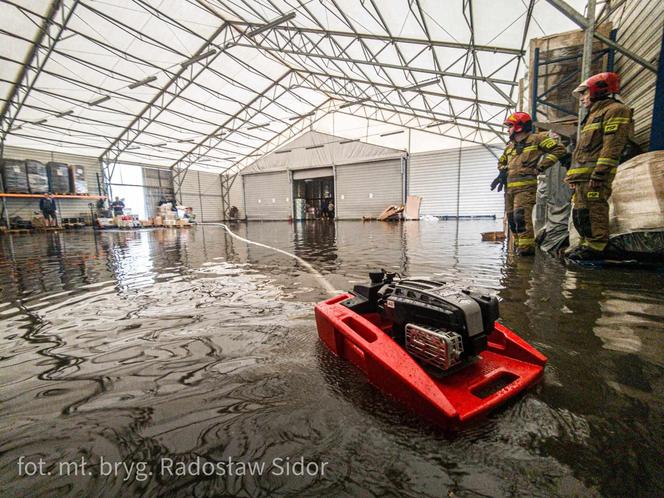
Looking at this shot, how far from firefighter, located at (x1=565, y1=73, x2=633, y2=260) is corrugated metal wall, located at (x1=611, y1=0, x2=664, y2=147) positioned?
52.1 inches

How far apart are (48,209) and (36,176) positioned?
205 centimetres

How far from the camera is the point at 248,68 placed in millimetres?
15320

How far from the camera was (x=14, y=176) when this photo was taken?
1652 cm

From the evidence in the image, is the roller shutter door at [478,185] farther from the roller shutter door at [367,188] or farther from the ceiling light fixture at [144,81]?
the ceiling light fixture at [144,81]

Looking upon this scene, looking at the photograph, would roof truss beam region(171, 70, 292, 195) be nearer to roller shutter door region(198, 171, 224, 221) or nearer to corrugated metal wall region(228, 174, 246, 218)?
roller shutter door region(198, 171, 224, 221)

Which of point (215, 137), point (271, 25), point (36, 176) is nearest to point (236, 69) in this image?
point (271, 25)

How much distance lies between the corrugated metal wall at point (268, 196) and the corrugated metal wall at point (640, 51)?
73.6ft

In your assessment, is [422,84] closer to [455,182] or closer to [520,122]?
[455,182]

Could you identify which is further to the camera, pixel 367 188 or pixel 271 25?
pixel 367 188

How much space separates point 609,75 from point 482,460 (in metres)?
4.89

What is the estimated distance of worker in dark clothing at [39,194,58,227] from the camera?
17.2 meters

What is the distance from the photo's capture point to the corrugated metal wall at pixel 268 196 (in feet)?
86.0

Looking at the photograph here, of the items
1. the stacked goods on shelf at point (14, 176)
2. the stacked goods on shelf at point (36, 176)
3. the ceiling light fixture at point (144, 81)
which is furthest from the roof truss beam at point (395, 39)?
the stacked goods on shelf at point (14, 176)

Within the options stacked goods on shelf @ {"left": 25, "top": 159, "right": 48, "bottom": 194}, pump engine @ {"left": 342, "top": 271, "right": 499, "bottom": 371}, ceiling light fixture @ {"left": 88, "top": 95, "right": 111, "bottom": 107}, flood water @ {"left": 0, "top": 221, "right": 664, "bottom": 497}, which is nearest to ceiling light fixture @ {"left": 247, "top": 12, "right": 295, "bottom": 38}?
ceiling light fixture @ {"left": 88, "top": 95, "right": 111, "bottom": 107}
